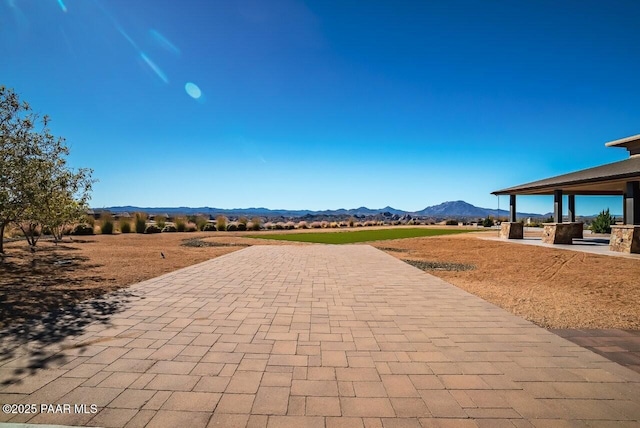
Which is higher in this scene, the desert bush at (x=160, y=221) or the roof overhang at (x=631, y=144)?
the roof overhang at (x=631, y=144)

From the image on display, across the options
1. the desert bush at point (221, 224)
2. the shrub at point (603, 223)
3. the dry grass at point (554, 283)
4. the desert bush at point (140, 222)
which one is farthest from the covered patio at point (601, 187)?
the desert bush at point (140, 222)

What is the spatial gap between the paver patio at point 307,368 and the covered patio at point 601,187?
11.1m

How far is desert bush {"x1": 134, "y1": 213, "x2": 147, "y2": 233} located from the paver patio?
842 inches

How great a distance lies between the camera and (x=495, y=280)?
27.1 feet

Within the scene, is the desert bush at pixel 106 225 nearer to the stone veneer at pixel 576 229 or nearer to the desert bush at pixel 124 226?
the desert bush at pixel 124 226

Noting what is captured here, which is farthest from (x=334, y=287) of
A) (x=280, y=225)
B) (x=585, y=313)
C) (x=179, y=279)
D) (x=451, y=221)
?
(x=451, y=221)

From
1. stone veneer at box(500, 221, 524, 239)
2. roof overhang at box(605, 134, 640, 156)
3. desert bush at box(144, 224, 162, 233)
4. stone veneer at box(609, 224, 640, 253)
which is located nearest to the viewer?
stone veneer at box(609, 224, 640, 253)

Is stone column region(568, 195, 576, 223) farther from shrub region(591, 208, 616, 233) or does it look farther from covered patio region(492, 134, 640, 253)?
shrub region(591, 208, 616, 233)

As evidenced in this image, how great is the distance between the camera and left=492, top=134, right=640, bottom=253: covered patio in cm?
1246

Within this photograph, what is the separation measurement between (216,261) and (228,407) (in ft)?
28.0

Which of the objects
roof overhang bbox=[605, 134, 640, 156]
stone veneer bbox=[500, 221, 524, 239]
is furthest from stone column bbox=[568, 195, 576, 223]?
stone veneer bbox=[500, 221, 524, 239]

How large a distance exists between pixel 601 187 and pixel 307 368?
21268 mm

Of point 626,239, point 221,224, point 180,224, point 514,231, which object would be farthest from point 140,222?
point 626,239

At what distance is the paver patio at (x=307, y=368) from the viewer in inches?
98.7
